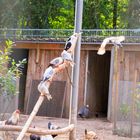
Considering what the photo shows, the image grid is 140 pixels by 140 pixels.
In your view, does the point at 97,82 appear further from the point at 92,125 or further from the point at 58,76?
the point at 92,125

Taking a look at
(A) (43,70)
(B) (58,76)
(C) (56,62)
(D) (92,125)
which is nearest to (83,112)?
(D) (92,125)

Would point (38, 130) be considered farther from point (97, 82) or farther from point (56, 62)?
point (97, 82)

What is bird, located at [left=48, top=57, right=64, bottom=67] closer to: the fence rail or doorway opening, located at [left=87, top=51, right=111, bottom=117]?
the fence rail

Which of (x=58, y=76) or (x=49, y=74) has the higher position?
(x=58, y=76)

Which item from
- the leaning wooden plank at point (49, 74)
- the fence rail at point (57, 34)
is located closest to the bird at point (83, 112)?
the fence rail at point (57, 34)

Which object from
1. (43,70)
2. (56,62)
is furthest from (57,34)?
(56,62)

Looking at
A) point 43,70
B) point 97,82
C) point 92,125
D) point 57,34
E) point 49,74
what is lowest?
point 92,125

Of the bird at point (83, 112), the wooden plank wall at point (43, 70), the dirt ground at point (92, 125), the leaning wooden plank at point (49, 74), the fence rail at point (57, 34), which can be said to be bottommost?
the dirt ground at point (92, 125)

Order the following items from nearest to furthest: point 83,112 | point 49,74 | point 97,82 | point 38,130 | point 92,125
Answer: point 49,74 → point 38,130 → point 92,125 → point 83,112 → point 97,82

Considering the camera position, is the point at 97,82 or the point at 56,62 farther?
the point at 97,82

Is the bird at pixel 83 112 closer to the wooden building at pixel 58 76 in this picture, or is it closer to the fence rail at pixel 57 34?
the wooden building at pixel 58 76

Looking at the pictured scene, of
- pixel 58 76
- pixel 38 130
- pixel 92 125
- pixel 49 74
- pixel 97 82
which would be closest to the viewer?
pixel 49 74

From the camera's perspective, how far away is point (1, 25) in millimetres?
8617

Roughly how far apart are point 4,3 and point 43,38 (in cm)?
157
